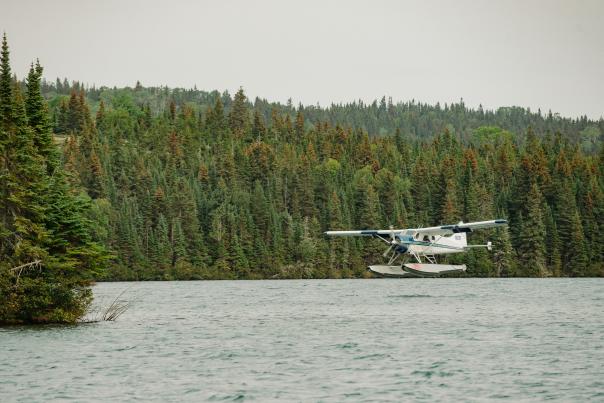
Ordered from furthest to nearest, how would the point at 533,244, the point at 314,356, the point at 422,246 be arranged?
the point at 533,244, the point at 422,246, the point at 314,356

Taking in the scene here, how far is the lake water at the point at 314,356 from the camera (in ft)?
82.6

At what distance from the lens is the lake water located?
25.2 meters

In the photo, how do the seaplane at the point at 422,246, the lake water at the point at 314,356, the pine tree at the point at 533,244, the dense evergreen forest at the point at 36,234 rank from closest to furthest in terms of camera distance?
1. the lake water at the point at 314,356
2. the dense evergreen forest at the point at 36,234
3. the seaplane at the point at 422,246
4. the pine tree at the point at 533,244

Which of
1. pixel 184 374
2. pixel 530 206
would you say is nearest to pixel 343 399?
pixel 184 374

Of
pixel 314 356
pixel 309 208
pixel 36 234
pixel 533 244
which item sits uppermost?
pixel 309 208

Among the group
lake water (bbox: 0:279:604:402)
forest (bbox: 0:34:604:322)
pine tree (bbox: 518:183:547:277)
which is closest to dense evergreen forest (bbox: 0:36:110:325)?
lake water (bbox: 0:279:604:402)

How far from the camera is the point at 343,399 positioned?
2397 cm

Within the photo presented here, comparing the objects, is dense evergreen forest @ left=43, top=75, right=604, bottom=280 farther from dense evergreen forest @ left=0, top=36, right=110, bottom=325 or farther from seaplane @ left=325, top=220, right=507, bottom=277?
dense evergreen forest @ left=0, top=36, right=110, bottom=325

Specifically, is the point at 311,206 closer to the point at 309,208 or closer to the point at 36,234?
the point at 309,208

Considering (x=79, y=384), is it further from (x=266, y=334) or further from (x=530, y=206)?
(x=530, y=206)

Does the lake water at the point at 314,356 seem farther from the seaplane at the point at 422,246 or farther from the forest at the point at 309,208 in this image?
the forest at the point at 309,208

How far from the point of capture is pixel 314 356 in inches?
1249

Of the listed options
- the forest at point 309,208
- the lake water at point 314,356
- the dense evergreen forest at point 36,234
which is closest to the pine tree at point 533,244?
the forest at point 309,208

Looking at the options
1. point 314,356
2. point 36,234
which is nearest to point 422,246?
point 36,234
